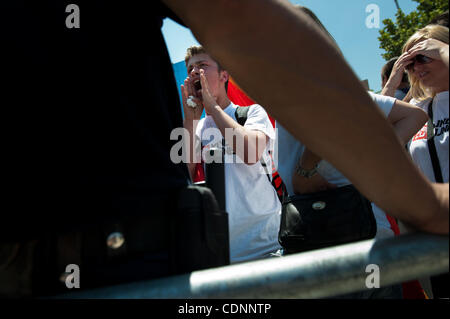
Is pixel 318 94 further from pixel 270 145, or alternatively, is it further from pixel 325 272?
pixel 270 145

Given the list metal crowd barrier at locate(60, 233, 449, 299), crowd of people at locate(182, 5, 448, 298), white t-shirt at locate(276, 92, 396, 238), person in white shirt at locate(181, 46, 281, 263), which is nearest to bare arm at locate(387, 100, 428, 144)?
crowd of people at locate(182, 5, 448, 298)

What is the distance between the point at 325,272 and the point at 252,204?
1576 mm

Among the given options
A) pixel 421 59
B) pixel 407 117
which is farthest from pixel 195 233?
pixel 421 59

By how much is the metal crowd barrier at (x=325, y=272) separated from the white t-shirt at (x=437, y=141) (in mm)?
1724

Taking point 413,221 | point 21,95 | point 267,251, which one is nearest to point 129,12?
point 21,95

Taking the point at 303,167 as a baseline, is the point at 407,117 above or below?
above

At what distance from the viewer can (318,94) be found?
60 centimetres

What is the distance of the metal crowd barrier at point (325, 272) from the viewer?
0.55 meters

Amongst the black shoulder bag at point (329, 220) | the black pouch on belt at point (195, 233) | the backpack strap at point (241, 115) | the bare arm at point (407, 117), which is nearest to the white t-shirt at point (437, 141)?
the bare arm at point (407, 117)

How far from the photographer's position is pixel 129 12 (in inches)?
31.3

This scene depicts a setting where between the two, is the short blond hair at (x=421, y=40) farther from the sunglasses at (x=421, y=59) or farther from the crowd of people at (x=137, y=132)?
the crowd of people at (x=137, y=132)

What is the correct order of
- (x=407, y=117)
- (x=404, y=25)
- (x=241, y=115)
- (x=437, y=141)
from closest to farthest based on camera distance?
1. (x=407, y=117)
2. (x=437, y=141)
3. (x=241, y=115)
4. (x=404, y=25)
